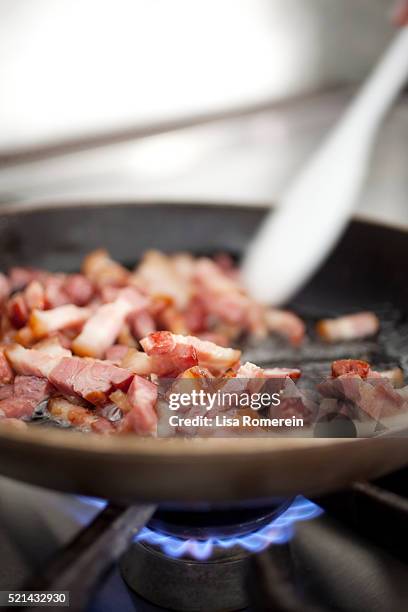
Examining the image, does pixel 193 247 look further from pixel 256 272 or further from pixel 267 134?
pixel 267 134

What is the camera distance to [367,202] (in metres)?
1.93

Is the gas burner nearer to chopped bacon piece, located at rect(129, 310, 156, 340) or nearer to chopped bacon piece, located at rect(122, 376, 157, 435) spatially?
chopped bacon piece, located at rect(122, 376, 157, 435)

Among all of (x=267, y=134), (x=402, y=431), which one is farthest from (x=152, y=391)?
(x=267, y=134)

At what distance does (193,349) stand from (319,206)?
22.7 inches

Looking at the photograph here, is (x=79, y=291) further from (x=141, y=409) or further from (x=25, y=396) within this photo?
(x=141, y=409)

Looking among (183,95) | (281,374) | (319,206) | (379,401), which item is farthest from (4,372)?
(183,95)

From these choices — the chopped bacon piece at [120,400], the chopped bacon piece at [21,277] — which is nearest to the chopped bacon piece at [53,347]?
the chopped bacon piece at [120,400]

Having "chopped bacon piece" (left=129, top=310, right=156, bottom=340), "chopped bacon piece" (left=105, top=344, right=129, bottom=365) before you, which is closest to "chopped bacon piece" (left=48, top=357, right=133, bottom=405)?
"chopped bacon piece" (left=105, top=344, right=129, bottom=365)

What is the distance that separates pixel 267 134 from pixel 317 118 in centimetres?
18

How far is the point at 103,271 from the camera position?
1157 millimetres

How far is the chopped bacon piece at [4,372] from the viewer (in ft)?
2.76

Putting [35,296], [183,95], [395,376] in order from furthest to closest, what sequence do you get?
[183,95], [35,296], [395,376]

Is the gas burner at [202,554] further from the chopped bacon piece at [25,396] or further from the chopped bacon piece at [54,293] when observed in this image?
the chopped bacon piece at [54,293]

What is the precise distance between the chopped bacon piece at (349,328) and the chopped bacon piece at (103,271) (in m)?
0.35
